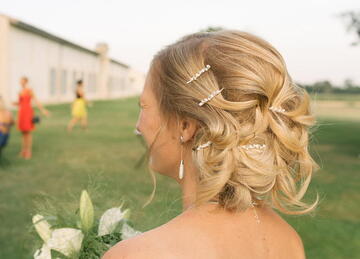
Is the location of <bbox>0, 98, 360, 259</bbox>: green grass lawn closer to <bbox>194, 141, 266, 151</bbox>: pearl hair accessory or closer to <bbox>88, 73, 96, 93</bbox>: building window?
<bbox>194, 141, 266, 151</bbox>: pearl hair accessory

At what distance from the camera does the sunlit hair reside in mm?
1526

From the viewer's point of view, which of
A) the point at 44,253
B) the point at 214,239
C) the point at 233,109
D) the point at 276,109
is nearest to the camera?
the point at 214,239

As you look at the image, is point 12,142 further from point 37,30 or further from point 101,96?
point 101,96

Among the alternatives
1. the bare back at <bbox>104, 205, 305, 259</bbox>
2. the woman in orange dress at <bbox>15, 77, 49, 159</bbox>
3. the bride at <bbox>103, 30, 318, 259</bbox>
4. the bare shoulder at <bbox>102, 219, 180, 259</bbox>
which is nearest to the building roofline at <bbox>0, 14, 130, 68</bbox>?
the woman in orange dress at <bbox>15, 77, 49, 159</bbox>

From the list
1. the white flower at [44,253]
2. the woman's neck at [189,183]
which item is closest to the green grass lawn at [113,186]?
the white flower at [44,253]

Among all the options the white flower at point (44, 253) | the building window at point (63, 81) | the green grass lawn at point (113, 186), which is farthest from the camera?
the building window at point (63, 81)

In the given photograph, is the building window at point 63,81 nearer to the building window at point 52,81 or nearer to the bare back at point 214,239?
the building window at point 52,81

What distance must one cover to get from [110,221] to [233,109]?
736 millimetres

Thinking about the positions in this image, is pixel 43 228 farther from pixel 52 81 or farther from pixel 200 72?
pixel 52 81

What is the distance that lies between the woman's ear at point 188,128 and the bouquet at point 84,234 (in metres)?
0.53

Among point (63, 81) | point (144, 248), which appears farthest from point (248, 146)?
point (63, 81)

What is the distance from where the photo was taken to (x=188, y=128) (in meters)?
1.60

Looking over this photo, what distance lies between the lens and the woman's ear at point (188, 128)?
1592 mm

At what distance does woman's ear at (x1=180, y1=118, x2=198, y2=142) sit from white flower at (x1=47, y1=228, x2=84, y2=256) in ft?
1.91
